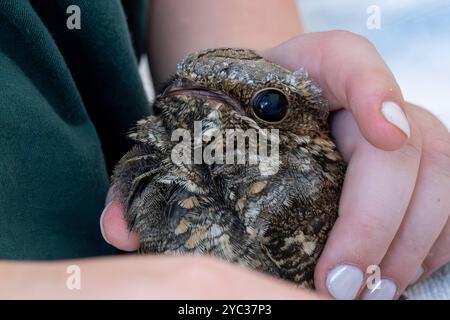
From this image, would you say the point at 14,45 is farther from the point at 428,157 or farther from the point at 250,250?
the point at 428,157

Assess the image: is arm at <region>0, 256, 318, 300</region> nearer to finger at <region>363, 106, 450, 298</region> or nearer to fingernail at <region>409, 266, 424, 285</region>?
finger at <region>363, 106, 450, 298</region>

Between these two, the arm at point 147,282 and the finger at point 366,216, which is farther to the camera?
the finger at point 366,216

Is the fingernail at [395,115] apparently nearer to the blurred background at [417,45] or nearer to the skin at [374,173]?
the skin at [374,173]

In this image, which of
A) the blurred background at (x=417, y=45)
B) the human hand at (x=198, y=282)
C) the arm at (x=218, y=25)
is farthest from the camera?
the blurred background at (x=417, y=45)

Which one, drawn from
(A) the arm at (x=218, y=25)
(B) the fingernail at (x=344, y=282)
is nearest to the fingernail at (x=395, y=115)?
(B) the fingernail at (x=344, y=282)

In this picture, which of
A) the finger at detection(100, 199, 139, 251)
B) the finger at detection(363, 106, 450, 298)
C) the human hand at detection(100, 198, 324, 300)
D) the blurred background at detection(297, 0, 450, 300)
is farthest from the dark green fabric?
the blurred background at detection(297, 0, 450, 300)
